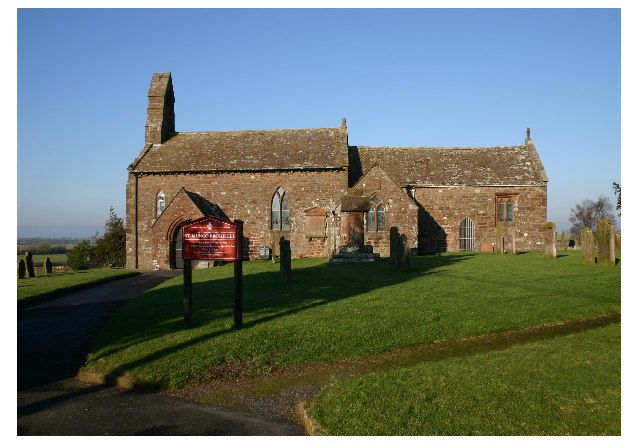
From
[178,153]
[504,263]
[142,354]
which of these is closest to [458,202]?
[504,263]

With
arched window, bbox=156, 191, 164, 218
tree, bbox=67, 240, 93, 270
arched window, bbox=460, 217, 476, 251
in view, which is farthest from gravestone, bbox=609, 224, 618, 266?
tree, bbox=67, 240, 93, 270

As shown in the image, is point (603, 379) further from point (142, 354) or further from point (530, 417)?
point (142, 354)

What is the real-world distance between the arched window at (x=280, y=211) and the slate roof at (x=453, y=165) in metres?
4.73

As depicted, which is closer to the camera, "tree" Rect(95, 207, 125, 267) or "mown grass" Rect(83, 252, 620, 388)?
"mown grass" Rect(83, 252, 620, 388)

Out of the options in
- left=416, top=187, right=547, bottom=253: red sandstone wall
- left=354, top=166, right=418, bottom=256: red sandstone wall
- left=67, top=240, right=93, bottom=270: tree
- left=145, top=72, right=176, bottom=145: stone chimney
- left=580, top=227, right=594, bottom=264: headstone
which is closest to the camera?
left=580, top=227, right=594, bottom=264: headstone

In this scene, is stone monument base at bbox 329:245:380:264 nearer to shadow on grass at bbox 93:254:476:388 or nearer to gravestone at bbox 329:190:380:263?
gravestone at bbox 329:190:380:263

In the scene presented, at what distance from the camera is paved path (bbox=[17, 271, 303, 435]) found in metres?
6.85

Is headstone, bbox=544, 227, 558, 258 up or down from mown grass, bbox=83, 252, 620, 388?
up

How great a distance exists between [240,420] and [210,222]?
6205 mm

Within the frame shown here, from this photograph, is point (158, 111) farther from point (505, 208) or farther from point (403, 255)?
point (505, 208)

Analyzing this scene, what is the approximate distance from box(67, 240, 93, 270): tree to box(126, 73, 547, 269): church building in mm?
5191

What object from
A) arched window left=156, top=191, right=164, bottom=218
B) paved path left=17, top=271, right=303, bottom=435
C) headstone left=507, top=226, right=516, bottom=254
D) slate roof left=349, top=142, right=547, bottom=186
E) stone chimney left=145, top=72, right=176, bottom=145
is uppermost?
stone chimney left=145, top=72, right=176, bottom=145

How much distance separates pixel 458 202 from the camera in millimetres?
36156

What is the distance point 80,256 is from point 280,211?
14997 millimetres
